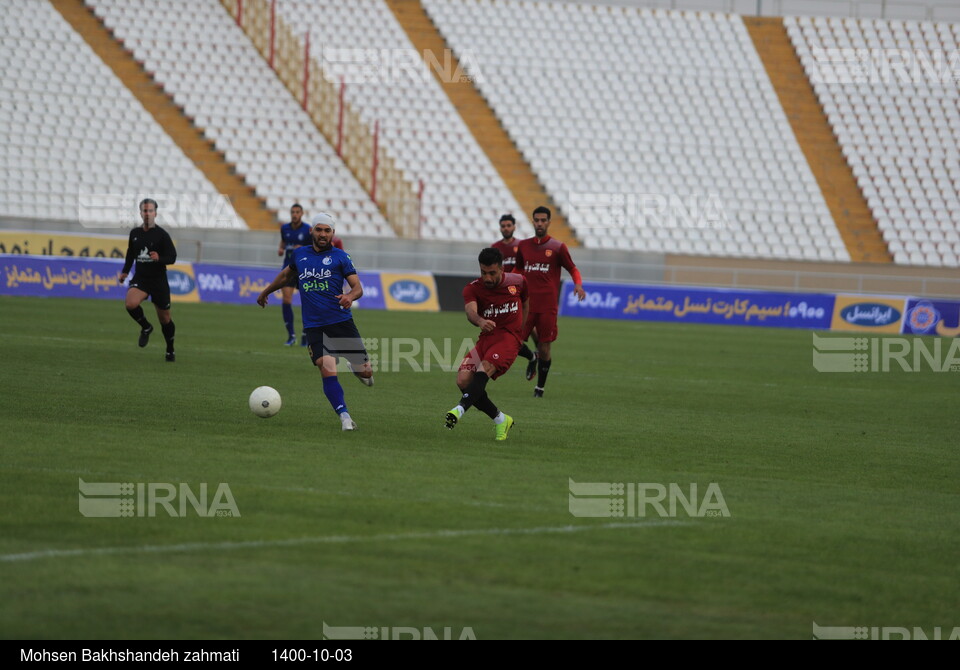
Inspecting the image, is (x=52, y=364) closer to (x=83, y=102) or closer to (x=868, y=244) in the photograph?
(x=83, y=102)

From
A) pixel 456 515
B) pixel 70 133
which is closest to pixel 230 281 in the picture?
pixel 70 133

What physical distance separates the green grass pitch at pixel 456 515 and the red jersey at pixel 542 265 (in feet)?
4.25

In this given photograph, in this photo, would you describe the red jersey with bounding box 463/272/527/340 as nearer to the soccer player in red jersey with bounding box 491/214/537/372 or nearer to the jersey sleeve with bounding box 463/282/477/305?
the jersey sleeve with bounding box 463/282/477/305

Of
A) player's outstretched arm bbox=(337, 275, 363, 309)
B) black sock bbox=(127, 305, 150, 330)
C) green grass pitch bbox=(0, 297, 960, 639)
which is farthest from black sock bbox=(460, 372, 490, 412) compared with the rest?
black sock bbox=(127, 305, 150, 330)

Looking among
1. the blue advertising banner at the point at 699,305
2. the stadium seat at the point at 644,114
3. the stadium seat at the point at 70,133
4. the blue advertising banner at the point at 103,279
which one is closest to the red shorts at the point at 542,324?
the blue advertising banner at the point at 103,279

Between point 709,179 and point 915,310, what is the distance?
1079 centimetres

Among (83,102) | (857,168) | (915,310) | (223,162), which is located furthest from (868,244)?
(83,102)

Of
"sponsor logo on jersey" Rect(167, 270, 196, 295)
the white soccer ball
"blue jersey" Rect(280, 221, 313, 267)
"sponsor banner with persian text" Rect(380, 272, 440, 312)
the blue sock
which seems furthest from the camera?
"sponsor banner with persian text" Rect(380, 272, 440, 312)

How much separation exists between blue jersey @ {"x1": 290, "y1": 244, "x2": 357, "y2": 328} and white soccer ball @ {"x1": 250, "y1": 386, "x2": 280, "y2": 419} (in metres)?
0.87

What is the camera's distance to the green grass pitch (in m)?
5.97

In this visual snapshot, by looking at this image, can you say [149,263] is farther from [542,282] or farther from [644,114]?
[644,114]

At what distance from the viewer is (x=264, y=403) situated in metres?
12.1

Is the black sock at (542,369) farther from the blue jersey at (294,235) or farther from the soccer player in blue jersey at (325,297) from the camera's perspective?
the blue jersey at (294,235)

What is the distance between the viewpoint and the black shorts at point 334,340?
1262 centimetres
